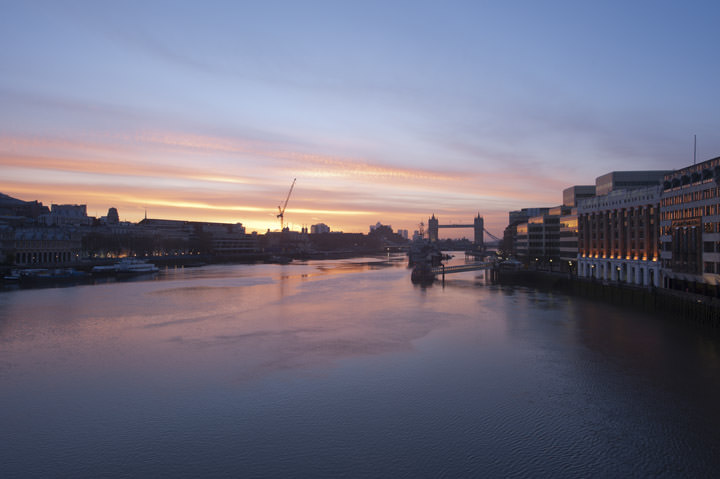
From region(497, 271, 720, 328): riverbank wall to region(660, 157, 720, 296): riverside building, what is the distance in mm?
1758

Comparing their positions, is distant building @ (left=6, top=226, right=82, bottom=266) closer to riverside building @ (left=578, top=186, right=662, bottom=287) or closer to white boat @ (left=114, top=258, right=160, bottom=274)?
white boat @ (left=114, top=258, right=160, bottom=274)

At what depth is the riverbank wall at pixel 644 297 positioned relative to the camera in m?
32.7

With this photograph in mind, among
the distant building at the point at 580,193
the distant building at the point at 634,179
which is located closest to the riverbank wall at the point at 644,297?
the distant building at the point at 634,179

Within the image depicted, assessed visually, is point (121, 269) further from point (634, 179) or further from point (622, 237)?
point (634, 179)

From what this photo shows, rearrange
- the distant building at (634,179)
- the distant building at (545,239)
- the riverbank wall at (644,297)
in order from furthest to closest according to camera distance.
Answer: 1. the distant building at (545,239)
2. the distant building at (634,179)
3. the riverbank wall at (644,297)

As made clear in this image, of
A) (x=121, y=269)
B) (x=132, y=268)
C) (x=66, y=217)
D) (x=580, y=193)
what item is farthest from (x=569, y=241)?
(x=66, y=217)

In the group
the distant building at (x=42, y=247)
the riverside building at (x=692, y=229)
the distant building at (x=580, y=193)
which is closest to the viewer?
the riverside building at (x=692, y=229)

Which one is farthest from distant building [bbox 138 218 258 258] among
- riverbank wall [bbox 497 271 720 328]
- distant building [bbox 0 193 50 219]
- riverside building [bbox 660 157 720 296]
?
riverside building [bbox 660 157 720 296]

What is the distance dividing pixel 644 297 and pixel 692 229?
21.8 feet

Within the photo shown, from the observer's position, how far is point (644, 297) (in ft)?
135

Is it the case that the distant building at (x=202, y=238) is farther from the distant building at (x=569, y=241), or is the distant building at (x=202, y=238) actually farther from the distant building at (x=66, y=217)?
the distant building at (x=569, y=241)

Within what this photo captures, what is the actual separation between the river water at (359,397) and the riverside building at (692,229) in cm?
618

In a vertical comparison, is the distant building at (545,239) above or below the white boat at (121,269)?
above

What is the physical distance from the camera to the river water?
14.2m
